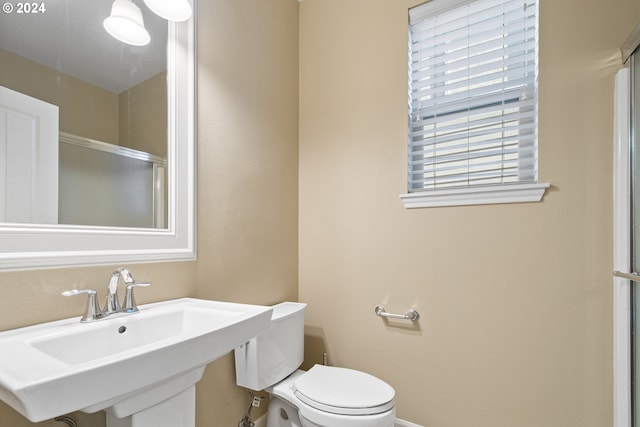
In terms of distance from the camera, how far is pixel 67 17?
1094 mm

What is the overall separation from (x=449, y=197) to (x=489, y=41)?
76cm

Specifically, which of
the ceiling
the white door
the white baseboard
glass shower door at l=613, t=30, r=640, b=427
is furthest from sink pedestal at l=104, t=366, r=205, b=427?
glass shower door at l=613, t=30, r=640, b=427

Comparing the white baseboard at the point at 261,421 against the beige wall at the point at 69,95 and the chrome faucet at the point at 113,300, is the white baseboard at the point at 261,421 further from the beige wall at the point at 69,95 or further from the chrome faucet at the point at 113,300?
the beige wall at the point at 69,95

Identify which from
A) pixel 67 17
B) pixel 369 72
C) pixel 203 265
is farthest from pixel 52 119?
pixel 369 72

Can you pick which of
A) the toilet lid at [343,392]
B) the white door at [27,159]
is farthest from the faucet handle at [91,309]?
the toilet lid at [343,392]

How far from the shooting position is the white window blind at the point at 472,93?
58.8 inches

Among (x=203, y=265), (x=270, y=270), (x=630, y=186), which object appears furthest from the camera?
(x=270, y=270)

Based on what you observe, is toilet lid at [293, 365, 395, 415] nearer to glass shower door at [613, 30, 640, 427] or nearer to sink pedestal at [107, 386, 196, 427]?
sink pedestal at [107, 386, 196, 427]

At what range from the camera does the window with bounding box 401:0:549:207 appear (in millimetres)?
1486

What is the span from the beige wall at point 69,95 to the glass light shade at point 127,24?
234mm

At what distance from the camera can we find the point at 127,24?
1.25m

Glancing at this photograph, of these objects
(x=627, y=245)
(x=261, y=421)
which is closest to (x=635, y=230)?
(x=627, y=245)

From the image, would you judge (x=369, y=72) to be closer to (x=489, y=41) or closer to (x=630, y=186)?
(x=489, y=41)

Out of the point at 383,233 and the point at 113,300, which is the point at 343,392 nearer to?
the point at 383,233
